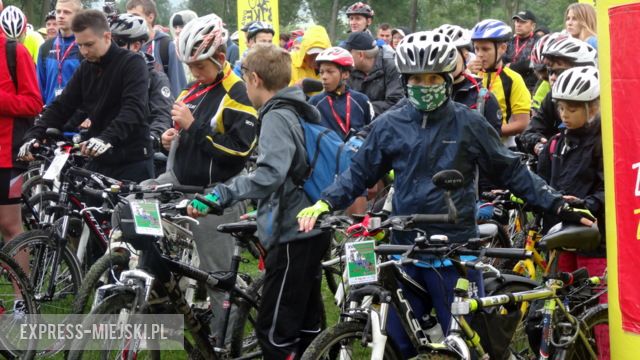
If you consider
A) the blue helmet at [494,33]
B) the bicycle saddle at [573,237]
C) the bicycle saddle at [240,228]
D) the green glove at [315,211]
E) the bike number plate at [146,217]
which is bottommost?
the bicycle saddle at [573,237]

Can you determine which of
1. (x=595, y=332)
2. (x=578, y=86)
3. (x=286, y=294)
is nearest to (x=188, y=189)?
(x=286, y=294)

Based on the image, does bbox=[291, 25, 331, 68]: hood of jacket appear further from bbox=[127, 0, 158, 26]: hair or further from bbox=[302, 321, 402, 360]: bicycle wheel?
bbox=[302, 321, 402, 360]: bicycle wheel

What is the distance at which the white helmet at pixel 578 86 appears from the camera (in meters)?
6.50

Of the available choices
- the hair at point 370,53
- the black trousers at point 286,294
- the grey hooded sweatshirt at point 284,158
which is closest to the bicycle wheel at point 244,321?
the black trousers at point 286,294

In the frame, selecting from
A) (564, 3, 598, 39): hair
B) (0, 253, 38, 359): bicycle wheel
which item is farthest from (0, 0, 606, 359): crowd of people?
(0, 253, 38, 359): bicycle wheel

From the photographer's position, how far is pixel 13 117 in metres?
7.83

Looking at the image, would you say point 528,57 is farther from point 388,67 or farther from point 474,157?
point 474,157

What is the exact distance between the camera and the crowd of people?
5270 mm

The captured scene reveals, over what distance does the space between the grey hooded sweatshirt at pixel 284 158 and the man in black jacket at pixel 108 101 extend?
202cm

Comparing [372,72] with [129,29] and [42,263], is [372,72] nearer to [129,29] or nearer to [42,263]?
[129,29]

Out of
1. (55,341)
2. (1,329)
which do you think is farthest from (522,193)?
(1,329)

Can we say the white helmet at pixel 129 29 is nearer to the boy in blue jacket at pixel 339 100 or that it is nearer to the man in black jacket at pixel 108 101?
the man in black jacket at pixel 108 101

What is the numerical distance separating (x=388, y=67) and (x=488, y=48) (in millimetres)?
2233

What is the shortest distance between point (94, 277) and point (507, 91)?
14.9ft
